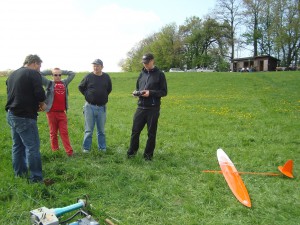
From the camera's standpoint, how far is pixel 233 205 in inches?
178

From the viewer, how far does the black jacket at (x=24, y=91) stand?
467cm

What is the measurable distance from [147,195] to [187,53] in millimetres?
68777

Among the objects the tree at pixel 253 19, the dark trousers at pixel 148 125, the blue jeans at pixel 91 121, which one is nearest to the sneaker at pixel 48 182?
the blue jeans at pixel 91 121

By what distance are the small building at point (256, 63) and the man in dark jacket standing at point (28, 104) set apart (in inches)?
2063

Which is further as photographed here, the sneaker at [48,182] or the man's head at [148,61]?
the man's head at [148,61]

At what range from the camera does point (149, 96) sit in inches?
254

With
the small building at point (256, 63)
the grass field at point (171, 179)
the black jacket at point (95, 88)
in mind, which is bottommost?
the grass field at point (171, 179)

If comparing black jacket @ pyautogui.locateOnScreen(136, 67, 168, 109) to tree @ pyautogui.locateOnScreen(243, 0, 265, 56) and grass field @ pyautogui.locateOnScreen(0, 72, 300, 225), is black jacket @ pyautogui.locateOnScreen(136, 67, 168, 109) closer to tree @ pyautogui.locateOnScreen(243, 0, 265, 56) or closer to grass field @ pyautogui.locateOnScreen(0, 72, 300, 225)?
grass field @ pyautogui.locateOnScreen(0, 72, 300, 225)

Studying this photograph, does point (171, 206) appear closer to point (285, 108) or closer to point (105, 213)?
point (105, 213)

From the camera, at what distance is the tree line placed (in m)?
53.3

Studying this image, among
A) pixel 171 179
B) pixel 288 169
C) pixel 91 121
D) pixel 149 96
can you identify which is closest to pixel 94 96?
pixel 91 121

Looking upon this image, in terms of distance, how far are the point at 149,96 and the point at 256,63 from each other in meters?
57.3

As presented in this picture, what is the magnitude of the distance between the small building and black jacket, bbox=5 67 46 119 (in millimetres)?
52476

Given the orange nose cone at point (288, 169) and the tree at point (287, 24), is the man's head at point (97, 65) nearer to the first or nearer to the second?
the orange nose cone at point (288, 169)
